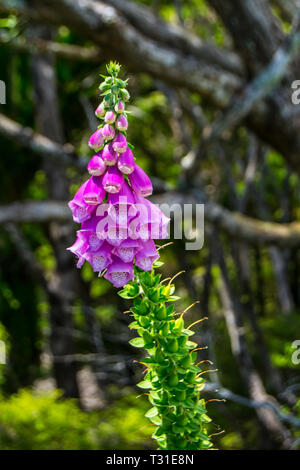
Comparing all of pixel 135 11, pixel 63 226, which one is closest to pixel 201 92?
pixel 135 11

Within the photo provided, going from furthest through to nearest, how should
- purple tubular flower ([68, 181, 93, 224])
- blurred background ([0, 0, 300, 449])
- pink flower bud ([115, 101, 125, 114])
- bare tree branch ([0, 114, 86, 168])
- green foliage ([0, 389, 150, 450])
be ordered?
bare tree branch ([0, 114, 86, 168])
green foliage ([0, 389, 150, 450])
blurred background ([0, 0, 300, 449])
purple tubular flower ([68, 181, 93, 224])
pink flower bud ([115, 101, 125, 114])

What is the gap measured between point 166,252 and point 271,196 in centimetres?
277

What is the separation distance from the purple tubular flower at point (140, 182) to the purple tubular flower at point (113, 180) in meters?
0.05

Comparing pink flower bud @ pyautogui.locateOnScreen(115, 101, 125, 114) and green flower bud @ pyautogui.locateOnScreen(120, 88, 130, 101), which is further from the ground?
green flower bud @ pyautogui.locateOnScreen(120, 88, 130, 101)

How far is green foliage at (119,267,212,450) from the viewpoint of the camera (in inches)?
40.6

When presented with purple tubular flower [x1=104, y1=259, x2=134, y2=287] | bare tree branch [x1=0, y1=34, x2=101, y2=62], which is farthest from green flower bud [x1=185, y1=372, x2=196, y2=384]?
bare tree branch [x1=0, y1=34, x2=101, y2=62]

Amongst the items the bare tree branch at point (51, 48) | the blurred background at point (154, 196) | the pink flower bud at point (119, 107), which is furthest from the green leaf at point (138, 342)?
the bare tree branch at point (51, 48)

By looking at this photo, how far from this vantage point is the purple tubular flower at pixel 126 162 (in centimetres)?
107

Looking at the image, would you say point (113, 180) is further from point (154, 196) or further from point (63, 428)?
point (63, 428)

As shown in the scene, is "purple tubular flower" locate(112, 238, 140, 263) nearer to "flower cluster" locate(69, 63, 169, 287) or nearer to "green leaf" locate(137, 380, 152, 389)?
"flower cluster" locate(69, 63, 169, 287)

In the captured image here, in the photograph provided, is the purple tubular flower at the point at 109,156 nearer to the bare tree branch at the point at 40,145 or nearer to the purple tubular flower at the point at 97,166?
the purple tubular flower at the point at 97,166

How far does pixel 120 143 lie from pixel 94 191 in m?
0.12

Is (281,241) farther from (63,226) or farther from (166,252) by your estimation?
(166,252)

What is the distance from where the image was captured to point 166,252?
35.4ft
